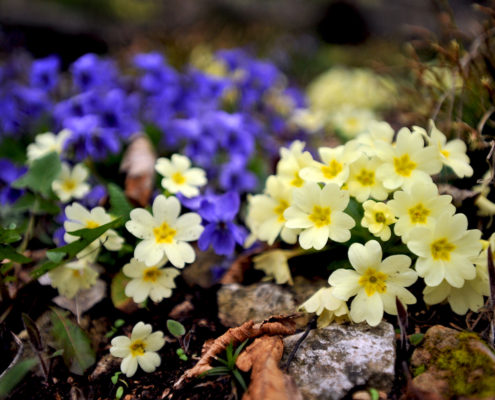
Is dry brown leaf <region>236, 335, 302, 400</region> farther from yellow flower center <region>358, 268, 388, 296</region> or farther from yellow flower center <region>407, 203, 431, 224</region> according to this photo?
yellow flower center <region>407, 203, 431, 224</region>

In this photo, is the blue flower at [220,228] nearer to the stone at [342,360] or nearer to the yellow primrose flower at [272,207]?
the yellow primrose flower at [272,207]

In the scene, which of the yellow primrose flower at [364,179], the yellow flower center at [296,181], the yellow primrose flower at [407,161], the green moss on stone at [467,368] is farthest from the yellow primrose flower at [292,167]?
the green moss on stone at [467,368]

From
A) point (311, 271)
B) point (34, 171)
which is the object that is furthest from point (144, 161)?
point (311, 271)

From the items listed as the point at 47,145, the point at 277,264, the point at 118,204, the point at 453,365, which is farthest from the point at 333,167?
the point at 47,145

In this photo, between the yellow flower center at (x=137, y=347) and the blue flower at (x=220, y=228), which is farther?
the blue flower at (x=220, y=228)

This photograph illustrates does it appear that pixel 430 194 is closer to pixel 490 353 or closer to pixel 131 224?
pixel 490 353
